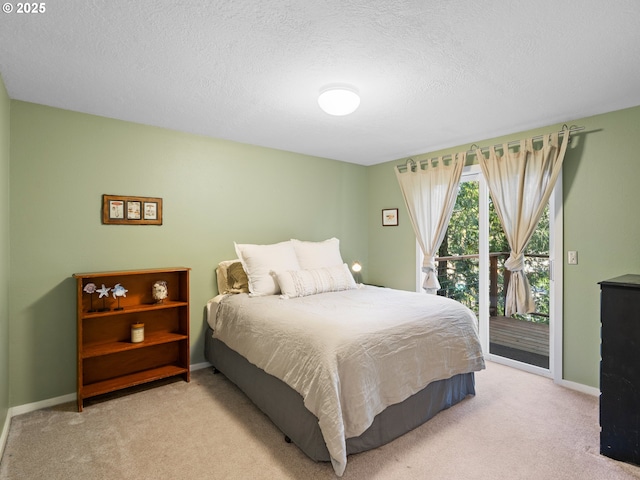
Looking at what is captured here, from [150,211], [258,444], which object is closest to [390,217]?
[150,211]

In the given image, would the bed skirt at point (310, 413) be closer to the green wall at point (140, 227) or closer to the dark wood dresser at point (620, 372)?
the dark wood dresser at point (620, 372)

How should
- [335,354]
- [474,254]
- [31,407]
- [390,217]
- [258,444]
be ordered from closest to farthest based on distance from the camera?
[335,354]
[258,444]
[31,407]
[474,254]
[390,217]

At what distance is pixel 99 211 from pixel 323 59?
224cm

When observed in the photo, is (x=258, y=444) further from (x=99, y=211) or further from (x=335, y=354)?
(x=99, y=211)

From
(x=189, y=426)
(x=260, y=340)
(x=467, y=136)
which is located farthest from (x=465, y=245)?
(x=189, y=426)

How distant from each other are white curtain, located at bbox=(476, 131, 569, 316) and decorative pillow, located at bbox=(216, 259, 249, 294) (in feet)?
8.45

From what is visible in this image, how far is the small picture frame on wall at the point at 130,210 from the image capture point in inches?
112

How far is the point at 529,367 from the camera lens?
3246mm

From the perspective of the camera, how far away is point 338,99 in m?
2.27

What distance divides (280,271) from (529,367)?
8.59 feet

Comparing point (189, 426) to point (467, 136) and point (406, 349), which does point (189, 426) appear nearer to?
point (406, 349)

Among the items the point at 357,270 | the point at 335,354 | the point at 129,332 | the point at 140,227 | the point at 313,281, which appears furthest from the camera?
the point at 357,270

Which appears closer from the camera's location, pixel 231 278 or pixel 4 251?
pixel 4 251

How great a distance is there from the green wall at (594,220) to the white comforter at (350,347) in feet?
3.36
